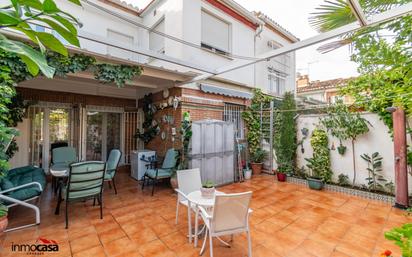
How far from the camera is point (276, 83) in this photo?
11.6 meters

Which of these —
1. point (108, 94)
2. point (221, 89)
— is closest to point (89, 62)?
point (108, 94)

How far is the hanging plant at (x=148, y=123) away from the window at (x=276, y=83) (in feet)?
21.5

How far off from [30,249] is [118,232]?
4.49ft

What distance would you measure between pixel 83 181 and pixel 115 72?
2.90 m

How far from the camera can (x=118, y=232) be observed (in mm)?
3926

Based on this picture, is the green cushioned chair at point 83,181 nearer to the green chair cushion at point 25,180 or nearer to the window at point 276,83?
the green chair cushion at point 25,180

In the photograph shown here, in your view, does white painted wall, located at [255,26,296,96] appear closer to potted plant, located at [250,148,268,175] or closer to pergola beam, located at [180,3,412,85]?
potted plant, located at [250,148,268,175]

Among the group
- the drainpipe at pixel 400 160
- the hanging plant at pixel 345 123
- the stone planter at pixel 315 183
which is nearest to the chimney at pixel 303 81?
the hanging plant at pixel 345 123

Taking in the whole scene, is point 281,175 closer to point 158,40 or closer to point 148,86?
point 148,86

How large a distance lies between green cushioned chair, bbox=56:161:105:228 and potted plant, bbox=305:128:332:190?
653cm

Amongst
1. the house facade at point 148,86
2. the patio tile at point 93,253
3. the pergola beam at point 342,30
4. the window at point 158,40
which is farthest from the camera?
the window at point 158,40

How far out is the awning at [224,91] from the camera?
7500mm

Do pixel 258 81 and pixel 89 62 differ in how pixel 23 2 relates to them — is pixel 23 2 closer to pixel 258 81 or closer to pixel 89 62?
pixel 89 62

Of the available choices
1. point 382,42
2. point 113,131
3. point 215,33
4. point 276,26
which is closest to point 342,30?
point 382,42
